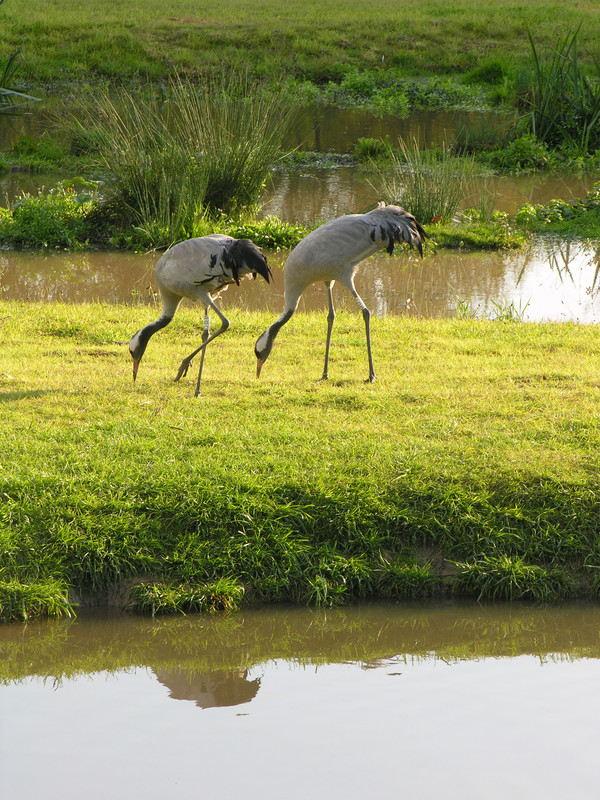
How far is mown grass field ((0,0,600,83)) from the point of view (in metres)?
26.9

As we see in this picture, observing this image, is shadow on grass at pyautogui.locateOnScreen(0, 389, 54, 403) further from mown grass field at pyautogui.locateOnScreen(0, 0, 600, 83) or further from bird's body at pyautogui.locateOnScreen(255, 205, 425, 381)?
mown grass field at pyautogui.locateOnScreen(0, 0, 600, 83)

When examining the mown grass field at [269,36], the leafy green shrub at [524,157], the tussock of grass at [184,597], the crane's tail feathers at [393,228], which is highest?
the mown grass field at [269,36]

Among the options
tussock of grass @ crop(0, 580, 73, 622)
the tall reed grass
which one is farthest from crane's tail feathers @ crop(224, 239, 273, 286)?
the tall reed grass

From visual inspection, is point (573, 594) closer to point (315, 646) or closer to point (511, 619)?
point (511, 619)

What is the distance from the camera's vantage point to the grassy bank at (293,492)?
16.0 feet

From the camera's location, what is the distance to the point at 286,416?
627cm

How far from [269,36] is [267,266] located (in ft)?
79.2

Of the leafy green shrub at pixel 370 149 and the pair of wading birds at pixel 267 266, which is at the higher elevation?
the leafy green shrub at pixel 370 149

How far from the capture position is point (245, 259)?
668 cm

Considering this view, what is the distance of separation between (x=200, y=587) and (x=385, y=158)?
14.3 metres

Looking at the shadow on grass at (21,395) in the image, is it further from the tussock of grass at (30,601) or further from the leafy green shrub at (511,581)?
the leafy green shrub at (511,581)

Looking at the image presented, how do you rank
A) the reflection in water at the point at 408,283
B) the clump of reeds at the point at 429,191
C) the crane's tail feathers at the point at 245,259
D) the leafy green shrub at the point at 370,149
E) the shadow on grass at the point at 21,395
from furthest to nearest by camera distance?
the leafy green shrub at the point at 370,149 < the clump of reeds at the point at 429,191 < the reflection in water at the point at 408,283 < the crane's tail feathers at the point at 245,259 < the shadow on grass at the point at 21,395

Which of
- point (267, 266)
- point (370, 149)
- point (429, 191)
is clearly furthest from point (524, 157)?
point (267, 266)

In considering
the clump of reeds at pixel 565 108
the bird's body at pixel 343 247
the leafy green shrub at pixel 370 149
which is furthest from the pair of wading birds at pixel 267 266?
the leafy green shrub at pixel 370 149
